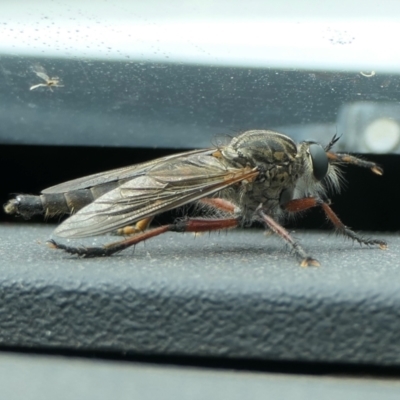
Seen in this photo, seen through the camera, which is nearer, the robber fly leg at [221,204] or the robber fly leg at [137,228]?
the robber fly leg at [137,228]

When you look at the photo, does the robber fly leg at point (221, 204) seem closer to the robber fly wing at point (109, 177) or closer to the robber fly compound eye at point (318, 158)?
the robber fly wing at point (109, 177)

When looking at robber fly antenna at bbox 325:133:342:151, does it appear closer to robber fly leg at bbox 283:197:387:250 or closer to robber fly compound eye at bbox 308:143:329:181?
robber fly compound eye at bbox 308:143:329:181

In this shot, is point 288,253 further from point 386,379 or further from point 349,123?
point 386,379

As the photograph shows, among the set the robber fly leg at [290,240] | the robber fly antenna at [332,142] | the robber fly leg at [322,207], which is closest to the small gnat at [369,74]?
the robber fly antenna at [332,142]

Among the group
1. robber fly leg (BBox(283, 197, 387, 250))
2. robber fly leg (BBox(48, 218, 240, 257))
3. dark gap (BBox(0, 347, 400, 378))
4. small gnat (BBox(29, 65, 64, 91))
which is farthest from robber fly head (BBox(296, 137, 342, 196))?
dark gap (BBox(0, 347, 400, 378))

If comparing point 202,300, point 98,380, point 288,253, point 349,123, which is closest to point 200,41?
point 349,123

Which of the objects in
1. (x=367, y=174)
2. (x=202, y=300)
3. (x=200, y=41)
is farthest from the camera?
(x=367, y=174)

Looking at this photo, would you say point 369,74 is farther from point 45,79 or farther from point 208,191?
point 45,79

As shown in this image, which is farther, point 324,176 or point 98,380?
point 324,176
